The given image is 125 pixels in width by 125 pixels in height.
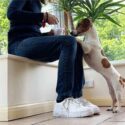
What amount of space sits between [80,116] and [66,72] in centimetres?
30

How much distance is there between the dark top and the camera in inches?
84.1

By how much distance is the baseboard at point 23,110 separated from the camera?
2023 mm

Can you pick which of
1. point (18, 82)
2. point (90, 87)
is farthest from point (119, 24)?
point (18, 82)

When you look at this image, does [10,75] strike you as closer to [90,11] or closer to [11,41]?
[11,41]

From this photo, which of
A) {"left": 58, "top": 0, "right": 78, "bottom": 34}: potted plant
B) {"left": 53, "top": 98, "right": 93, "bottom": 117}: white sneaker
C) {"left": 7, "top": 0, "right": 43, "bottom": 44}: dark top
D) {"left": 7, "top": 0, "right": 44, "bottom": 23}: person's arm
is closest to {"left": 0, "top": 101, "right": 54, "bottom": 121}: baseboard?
{"left": 53, "top": 98, "right": 93, "bottom": 117}: white sneaker

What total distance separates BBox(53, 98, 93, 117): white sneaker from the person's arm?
63 cm

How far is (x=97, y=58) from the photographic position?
232 centimetres

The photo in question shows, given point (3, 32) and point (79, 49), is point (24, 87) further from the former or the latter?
point (3, 32)

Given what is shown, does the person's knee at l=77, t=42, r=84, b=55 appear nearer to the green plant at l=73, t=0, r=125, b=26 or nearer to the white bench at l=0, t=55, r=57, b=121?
the white bench at l=0, t=55, r=57, b=121

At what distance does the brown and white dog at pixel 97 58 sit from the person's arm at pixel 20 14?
389 millimetres

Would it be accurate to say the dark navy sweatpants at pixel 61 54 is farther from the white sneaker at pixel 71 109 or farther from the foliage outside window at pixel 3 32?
the foliage outside window at pixel 3 32

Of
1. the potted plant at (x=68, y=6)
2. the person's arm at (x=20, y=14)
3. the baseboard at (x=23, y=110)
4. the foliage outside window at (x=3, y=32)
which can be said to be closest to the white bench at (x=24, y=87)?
the baseboard at (x=23, y=110)

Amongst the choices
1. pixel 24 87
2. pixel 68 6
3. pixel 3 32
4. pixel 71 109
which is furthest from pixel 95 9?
pixel 71 109

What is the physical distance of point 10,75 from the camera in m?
2.09
